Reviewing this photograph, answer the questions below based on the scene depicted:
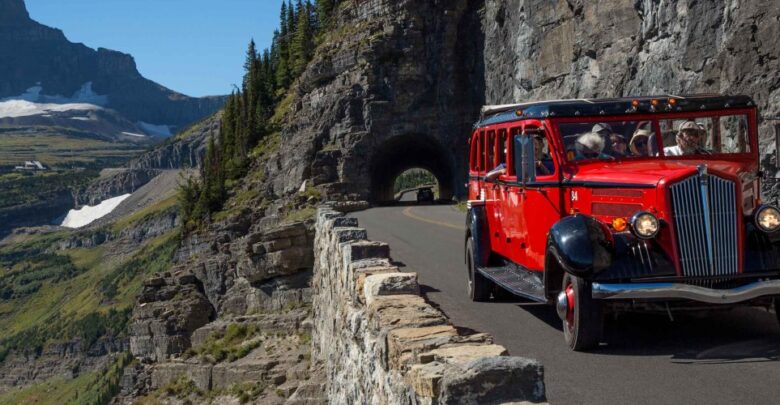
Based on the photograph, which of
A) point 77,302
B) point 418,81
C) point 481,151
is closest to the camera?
point 481,151

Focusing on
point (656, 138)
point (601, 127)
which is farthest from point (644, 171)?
point (601, 127)

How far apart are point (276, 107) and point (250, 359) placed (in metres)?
48.6

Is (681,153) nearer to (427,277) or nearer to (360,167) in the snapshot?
(427,277)

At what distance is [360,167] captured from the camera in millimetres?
53781

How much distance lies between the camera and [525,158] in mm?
10766

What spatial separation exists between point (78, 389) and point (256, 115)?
41896mm

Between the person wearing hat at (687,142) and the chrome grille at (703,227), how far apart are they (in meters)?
1.30

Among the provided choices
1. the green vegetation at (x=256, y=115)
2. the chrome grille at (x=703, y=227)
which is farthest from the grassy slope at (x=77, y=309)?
the chrome grille at (x=703, y=227)

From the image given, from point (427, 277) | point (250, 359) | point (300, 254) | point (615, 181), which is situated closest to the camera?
point (615, 181)

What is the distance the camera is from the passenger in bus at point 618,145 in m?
10.3

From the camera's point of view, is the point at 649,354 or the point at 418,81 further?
the point at 418,81

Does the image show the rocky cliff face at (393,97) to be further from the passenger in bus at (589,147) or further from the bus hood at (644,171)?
the bus hood at (644,171)

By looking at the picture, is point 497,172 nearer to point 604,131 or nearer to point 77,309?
point 604,131

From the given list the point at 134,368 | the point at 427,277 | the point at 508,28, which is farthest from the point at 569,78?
the point at 134,368
